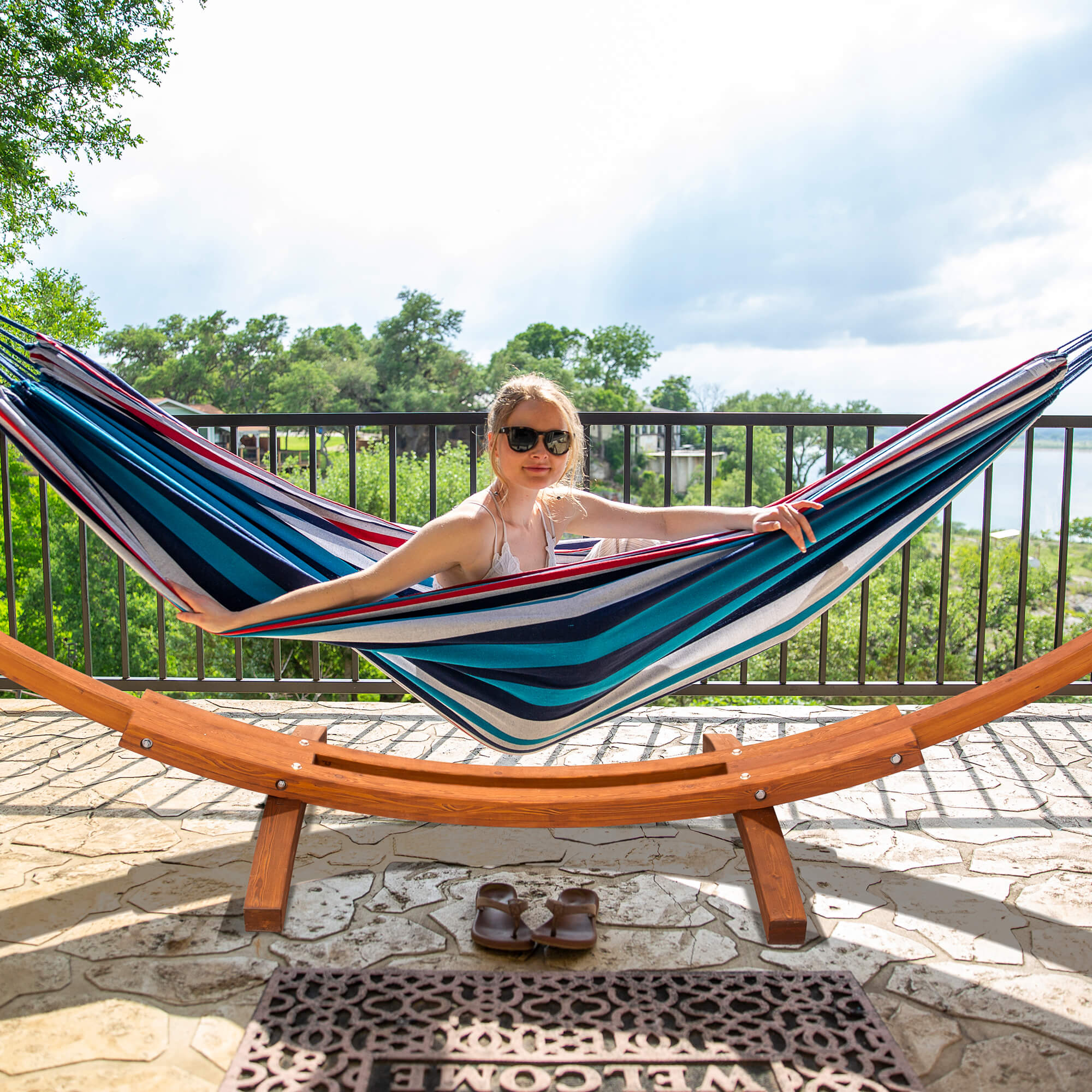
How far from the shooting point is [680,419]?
8.61ft

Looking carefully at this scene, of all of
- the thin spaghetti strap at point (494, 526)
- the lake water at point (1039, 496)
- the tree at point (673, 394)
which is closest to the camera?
the thin spaghetti strap at point (494, 526)

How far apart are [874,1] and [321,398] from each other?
3659cm

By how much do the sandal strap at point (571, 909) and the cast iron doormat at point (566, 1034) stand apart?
0.38 ft

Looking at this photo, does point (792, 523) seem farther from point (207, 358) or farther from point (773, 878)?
point (207, 358)

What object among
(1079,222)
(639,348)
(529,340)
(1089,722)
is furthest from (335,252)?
(1089,722)

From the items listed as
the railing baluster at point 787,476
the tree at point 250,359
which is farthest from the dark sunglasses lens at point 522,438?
the tree at point 250,359

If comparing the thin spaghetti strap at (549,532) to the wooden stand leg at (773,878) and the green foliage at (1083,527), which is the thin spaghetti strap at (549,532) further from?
the green foliage at (1083,527)

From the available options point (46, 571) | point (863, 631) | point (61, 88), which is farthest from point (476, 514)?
point (61, 88)

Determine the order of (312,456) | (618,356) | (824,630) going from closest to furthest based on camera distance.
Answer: (824,630) < (312,456) < (618,356)

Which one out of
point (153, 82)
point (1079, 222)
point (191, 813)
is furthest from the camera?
point (1079, 222)

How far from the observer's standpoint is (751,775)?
5.16 ft

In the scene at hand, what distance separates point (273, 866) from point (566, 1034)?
0.64 m

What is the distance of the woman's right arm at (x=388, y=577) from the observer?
5.24ft

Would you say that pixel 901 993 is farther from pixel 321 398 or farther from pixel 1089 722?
pixel 321 398
